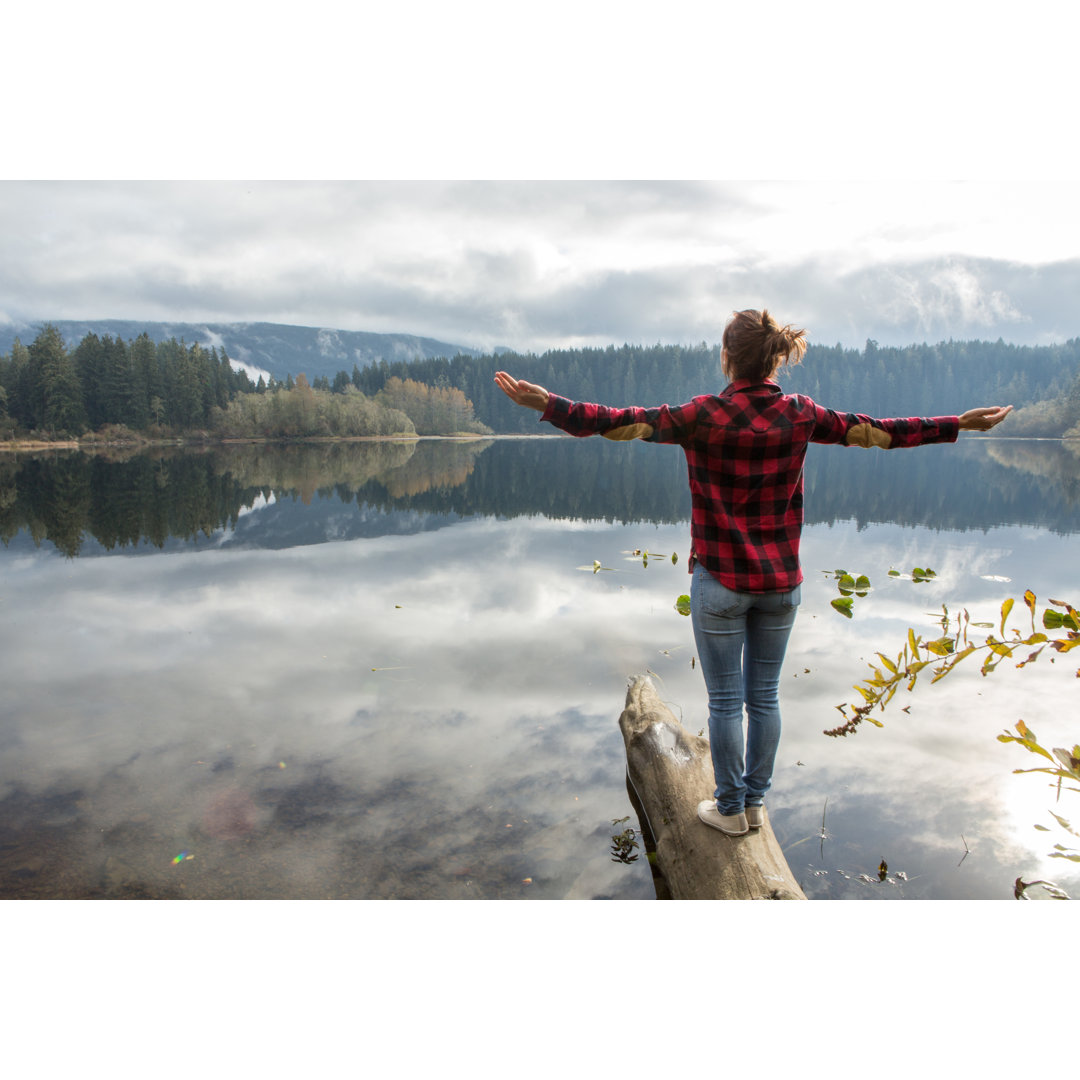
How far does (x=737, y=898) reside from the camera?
129 inches

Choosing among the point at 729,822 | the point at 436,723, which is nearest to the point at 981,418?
the point at 729,822

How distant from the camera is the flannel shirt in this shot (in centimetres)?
310

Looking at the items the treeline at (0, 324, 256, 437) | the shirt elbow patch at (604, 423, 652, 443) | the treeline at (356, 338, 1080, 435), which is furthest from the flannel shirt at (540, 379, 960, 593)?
the treeline at (356, 338, 1080, 435)

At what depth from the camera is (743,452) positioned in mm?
3117

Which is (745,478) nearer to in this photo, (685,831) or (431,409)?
(685,831)

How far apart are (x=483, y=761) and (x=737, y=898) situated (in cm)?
212

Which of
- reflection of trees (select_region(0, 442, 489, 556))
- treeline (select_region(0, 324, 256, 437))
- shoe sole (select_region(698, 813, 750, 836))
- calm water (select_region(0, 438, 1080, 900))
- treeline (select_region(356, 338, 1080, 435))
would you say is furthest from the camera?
treeline (select_region(356, 338, 1080, 435))

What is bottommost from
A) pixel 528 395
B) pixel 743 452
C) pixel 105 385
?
pixel 743 452

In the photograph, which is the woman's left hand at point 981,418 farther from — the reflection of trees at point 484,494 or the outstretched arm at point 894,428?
the reflection of trees at point 484,494

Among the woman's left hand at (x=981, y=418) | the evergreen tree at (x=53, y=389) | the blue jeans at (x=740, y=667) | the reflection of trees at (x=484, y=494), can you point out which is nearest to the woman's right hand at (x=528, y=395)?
the blue jeans at (x=740, y=667)

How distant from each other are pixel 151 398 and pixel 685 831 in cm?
8326

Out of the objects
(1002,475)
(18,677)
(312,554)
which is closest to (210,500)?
(312,554)

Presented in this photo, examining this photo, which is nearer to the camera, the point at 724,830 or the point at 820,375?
the point at 724,830

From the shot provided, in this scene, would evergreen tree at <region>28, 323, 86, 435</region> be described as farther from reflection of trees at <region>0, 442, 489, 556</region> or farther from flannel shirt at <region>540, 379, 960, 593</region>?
flannel shirt at <region>540, 379, 960, 593</region>
